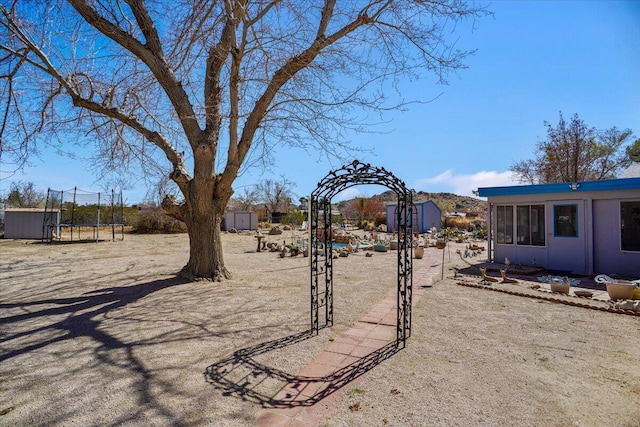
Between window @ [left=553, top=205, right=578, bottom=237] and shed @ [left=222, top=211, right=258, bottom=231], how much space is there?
27.7 meters

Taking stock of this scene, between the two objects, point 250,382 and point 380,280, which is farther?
point 380,280

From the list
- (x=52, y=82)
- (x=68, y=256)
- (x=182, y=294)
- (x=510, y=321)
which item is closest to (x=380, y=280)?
(x=510, y=321)

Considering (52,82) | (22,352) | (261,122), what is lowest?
(22,352)

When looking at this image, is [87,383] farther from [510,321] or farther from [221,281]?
[510,321]

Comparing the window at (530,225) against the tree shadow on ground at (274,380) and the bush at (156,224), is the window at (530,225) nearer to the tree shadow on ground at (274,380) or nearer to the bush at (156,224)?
the tree shadow on ground at (274,380)

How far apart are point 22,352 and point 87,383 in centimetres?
156

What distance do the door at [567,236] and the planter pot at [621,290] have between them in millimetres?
3625

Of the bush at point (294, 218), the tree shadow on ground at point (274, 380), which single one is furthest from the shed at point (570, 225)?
the bush at point (294, 218)

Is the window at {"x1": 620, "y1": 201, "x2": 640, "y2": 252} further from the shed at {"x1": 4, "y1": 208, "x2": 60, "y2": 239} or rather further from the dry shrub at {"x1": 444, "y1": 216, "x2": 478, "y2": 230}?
the shed at {"x1": 4, "y1": 208, "x2": 60, "y2": 239}

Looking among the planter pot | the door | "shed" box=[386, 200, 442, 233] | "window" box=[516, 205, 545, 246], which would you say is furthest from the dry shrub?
the planter pot

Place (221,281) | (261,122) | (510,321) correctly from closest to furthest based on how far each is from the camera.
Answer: (510,321)
(261,122)
(221,281)

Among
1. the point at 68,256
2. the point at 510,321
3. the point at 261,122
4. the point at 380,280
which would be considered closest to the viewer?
the point at 510,321

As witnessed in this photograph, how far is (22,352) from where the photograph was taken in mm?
4254

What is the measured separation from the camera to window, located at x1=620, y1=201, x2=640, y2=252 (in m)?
9.32
